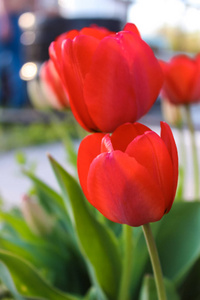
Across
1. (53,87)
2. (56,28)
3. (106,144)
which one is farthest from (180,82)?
(56,28)

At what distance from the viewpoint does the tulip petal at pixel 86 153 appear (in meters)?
0.18

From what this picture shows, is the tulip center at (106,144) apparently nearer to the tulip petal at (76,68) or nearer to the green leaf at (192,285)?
the tulip petal at (76,68)

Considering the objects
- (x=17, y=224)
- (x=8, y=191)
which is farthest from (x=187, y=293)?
(x=8, y=191)

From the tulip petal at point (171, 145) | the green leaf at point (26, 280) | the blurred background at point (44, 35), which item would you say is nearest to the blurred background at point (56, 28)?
the blurred background at point (44, 35)

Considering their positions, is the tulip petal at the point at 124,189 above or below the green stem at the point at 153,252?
above

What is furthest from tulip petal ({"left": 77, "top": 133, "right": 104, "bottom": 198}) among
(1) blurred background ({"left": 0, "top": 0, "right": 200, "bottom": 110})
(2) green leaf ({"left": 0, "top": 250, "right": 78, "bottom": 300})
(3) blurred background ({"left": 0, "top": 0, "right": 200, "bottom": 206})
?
(1) blurred background ({"left": 0, "top": 0, "right": 200, "bottom": 110})

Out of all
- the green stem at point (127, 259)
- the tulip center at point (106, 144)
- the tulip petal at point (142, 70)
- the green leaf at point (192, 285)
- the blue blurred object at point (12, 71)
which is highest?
the tulip petal at point (142, 70)

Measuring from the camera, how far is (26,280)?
302 mm

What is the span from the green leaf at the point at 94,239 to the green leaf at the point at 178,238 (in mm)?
47

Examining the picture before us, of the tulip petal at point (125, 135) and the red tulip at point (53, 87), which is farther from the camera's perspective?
the red tulip at point (53, 87)

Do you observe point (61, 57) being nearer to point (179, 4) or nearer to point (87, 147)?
point (87, 147)

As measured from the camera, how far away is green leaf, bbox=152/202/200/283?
33 centimetres

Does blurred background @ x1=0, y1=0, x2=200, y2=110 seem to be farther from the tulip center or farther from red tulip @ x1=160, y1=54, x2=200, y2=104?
the tulip center

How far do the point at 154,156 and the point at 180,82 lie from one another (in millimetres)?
214
